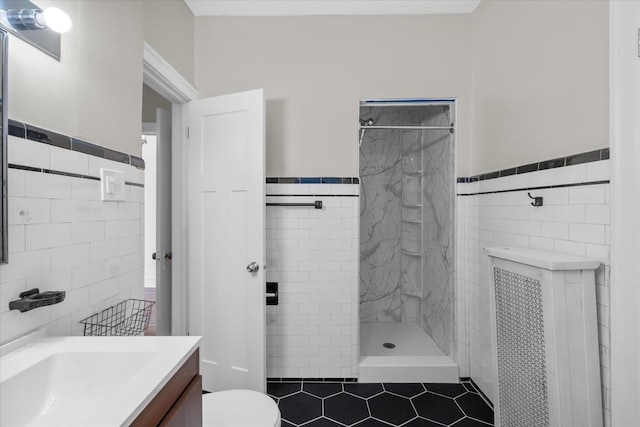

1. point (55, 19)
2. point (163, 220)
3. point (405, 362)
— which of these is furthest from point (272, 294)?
point (55, 19)

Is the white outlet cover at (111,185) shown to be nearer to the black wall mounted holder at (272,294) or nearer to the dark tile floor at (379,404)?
the black wall mounted holder at (272,294)

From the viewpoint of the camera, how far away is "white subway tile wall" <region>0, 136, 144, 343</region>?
857 millimetres

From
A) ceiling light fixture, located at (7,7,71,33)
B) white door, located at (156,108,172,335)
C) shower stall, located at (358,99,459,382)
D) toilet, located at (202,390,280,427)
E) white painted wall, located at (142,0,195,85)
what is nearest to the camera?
ceiling light fixture, located at (7,7,71,33)

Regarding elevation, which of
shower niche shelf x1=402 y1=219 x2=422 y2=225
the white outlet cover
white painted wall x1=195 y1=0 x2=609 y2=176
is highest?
white painted wall x1=195 y1=0 x2=609 y2=176

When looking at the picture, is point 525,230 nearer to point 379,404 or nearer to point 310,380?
point 379,404

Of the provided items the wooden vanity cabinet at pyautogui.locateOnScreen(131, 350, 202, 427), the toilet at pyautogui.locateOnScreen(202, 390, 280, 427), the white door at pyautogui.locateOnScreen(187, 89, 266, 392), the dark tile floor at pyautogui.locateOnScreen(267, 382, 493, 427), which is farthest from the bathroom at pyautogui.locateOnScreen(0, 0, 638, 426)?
the toilet at pyautogui.locateOnScreen(202, 390, 280, 427)

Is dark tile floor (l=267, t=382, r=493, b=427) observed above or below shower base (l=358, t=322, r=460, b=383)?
below

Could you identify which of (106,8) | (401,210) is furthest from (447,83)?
(106,8)

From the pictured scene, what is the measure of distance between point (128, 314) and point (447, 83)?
2.32 meters

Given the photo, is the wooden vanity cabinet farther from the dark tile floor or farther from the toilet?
the dark tile floor

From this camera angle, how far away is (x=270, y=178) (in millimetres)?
2145

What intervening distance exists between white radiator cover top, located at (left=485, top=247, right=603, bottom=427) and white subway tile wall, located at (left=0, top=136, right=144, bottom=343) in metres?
1.65

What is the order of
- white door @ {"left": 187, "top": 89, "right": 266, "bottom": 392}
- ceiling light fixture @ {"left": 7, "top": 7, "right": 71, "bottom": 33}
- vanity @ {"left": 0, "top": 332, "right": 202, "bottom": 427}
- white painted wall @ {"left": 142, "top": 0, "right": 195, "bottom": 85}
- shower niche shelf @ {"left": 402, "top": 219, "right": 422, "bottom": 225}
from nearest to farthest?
vanity @ {"left": 0, "top": 332, "right": 202, "bottom": 427}, ceiling light fixture @ {"left": 7, "top": 7, "right": 71, "bottom": 33}, white painted wall @ {"left": 142, "top": 0, "right": 195, "bottom": 85}, white door @ {"left": 187, "top": 89, "right": 266, "bottom": 392}, shower niche shelf @ {"left": 402, "top": 219, "right": 422, "bottom": 225}

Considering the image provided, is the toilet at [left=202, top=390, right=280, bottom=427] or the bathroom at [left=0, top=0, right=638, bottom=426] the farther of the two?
the toilet at [left=202, top=390, right=280, bottom=427]
